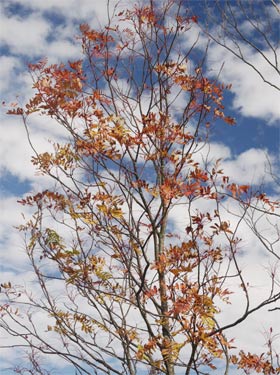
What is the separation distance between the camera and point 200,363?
550 centimetres

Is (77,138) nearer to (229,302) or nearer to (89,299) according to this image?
(89,299)

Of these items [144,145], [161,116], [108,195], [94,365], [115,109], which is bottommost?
[94,365]

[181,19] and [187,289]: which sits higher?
[181,19]

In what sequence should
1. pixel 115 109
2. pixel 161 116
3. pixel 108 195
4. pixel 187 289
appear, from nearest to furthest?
1. pixel 187 289
2. pixel 108 195
3. pixel 161 116
4. pixel 115 109

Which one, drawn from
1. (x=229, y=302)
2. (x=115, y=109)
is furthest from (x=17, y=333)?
(x=115, y=109)

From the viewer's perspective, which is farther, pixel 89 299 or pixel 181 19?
pixel 181 19

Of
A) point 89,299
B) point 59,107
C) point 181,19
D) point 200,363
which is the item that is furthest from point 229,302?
point 181,19

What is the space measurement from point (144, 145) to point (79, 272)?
165 centimetres

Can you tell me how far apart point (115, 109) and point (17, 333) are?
10.4 ft

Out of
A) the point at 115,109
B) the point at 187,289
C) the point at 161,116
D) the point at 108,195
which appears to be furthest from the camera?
the point at 115,109

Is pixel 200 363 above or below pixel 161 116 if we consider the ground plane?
below

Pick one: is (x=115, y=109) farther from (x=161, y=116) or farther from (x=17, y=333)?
(x=17, y=333)

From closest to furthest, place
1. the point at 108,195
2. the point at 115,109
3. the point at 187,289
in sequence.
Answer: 1. the point at 187,289
2. the point at 108,195
3. the point at 115,109

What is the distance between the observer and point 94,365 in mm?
5277
